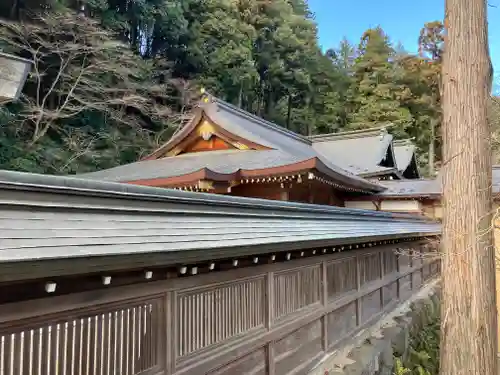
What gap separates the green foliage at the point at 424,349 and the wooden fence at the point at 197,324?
1401mm

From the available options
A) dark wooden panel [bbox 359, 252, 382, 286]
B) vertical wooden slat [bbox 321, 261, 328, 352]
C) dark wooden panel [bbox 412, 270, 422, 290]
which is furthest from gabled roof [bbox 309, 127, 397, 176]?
vertical wooden slat [bbox 321, 261, 328, 352]

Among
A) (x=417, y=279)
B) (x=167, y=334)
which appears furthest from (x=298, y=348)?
(x=417, y=279)

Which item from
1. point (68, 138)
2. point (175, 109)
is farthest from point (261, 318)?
point (175, 109)

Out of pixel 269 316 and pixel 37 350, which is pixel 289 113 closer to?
pixel 269 316

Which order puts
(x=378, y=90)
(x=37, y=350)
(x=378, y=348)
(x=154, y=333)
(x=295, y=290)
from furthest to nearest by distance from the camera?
(x=378, y=90) < (x=378, y=348) < (x=295, y=290) < (x=154, y=333) < (x=37, y=350)

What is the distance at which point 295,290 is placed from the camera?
17.7 feet

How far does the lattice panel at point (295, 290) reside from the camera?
5.05 m

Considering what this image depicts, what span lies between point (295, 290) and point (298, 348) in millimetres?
751

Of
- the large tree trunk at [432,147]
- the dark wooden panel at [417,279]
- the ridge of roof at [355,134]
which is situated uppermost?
the large tree trunk at [432,147]

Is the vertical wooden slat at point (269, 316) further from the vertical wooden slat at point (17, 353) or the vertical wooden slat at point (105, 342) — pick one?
the vertical wooden slat at point (17, 353)

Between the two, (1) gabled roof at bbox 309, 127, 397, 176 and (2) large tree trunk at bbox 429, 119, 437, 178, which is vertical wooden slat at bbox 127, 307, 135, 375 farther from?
(2) large tree trunk at bbox 429, 119, 437, 178

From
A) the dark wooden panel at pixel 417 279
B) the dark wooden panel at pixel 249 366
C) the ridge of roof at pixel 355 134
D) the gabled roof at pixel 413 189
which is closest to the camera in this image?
the dark wooden panel at pixel 249 366

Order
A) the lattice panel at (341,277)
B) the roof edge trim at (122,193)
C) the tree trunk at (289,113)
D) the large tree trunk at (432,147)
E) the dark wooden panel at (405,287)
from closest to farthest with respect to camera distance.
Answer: the roof edge trim at (122,193)
the lattice panel at (341,277)
the dark wooden panel at (405,287)
the large tree trunk at (432,147)
the tree trunk at (289,113)

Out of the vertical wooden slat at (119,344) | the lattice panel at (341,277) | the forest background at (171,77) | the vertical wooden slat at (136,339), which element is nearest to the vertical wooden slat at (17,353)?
the vertical wooden slat at (119,344)
